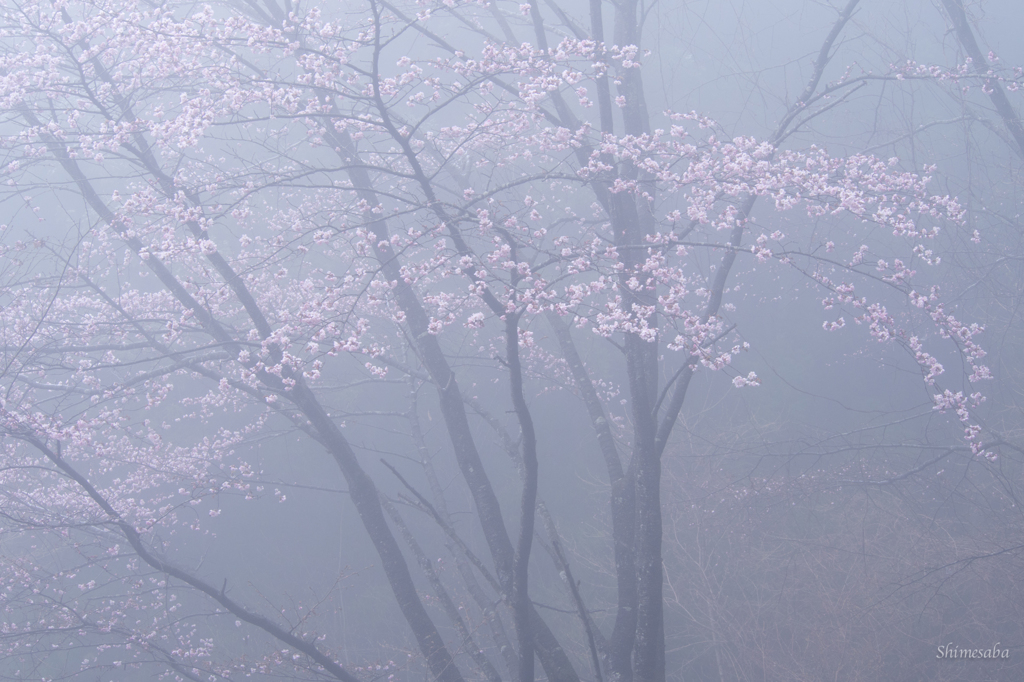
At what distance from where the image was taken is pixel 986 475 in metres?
11.0

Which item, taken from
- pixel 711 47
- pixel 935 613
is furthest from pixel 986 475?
pixel 711 47

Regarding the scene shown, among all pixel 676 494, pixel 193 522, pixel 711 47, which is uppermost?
pixel 711 47

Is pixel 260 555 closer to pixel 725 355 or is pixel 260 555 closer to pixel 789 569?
pixel 789 569

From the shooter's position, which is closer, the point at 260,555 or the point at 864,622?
the point at 864,622

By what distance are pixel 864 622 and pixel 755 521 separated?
7.30 feet
